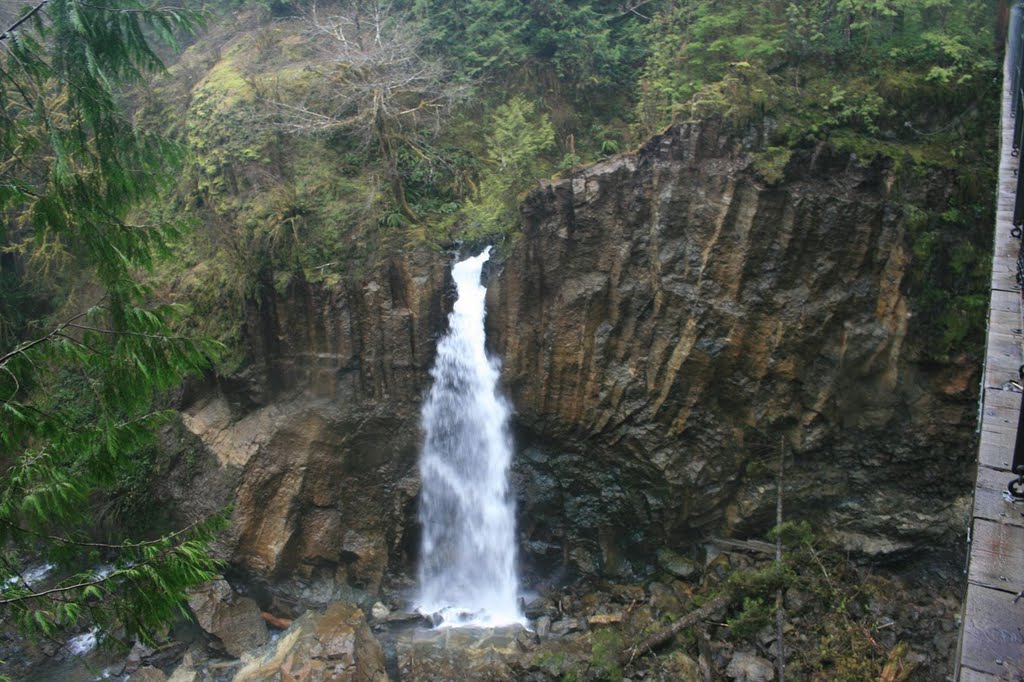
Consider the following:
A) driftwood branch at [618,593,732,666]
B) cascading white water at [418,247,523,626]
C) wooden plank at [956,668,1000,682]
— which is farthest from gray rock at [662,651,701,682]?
wooden plank at [956,668,1000,682]

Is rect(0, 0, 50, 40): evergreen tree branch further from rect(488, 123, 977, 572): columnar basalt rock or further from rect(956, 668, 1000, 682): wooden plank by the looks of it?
rect(488, 123, 977, 572): columnar basalt rock

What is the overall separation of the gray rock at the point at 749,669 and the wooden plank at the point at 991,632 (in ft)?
20.7

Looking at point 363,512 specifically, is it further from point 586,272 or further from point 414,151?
point 414,151

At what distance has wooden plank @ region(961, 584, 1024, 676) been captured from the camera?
361 cm

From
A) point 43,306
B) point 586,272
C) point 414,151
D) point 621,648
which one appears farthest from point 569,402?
point 43,306

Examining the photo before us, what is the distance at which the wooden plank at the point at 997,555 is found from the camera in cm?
402

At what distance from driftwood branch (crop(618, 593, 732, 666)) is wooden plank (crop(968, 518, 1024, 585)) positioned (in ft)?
22.7

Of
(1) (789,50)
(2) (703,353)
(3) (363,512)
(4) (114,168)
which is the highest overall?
(1) (789,50)

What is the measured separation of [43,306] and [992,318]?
17326 millimetres

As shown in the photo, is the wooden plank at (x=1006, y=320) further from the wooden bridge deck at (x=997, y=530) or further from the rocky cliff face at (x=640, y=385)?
the rocky cliff face at (x=640, y=385)

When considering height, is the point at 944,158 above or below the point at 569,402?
above

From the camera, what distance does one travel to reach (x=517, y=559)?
506 inches

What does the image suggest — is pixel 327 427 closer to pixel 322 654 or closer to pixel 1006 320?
pixel 322 654

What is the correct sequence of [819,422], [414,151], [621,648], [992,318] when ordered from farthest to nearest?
[414,151] → [819,422] → [621,648] → [992,318]
